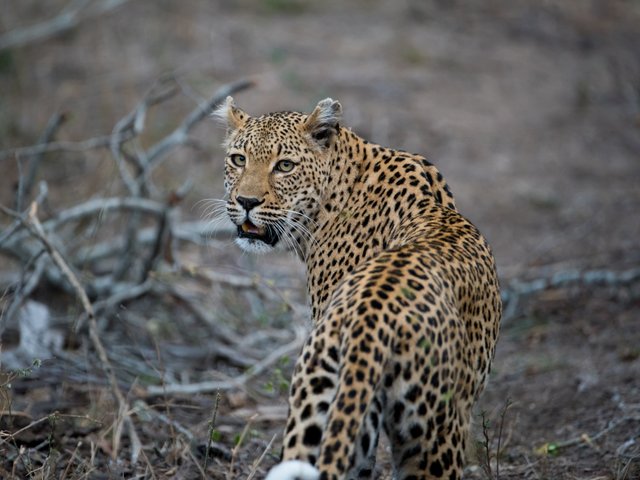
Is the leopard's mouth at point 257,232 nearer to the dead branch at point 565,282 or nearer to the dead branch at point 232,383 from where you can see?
the dead branch at point 232,383

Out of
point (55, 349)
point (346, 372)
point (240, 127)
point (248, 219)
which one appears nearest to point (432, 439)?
point (346, 372)

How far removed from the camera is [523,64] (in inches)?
723

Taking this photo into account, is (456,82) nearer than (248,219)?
No

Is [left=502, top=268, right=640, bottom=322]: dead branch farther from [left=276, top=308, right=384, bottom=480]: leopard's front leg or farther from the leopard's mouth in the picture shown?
[left=276, top=308, right=384, bottom=480]: leopard's front leg

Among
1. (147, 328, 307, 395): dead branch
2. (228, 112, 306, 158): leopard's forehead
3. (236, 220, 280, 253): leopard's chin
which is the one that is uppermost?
(228, 112, 306, 158): leopard's forehead

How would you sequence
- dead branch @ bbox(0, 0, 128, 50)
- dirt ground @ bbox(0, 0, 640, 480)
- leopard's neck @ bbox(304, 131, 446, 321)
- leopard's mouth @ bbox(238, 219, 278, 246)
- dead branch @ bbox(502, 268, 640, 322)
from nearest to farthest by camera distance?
leopard's neck @ bbox(304, 131, 446, 321) → leopard's mouth @ bbox(238, 219, 278, 246) → dirt ground @ bbox(0, 0, 640, 480) → dead branch @ bbox(502, 268, 640, 322) → dead branch @ bbox(0, 0, 128, 50)

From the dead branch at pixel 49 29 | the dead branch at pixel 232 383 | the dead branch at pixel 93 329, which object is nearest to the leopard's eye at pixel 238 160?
the dead branch at pixel 93 329

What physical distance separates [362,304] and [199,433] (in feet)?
11.2

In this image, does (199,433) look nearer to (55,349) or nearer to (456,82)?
(55,349)

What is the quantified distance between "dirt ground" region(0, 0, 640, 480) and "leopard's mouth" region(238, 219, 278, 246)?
90 centimetres

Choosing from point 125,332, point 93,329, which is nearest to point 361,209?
point 93,329

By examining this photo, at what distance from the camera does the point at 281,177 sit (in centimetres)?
600

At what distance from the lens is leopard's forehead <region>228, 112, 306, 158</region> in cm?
605

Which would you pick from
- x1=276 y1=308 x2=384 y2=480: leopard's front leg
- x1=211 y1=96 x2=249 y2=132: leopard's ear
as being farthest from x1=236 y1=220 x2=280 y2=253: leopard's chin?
x1=276 y1=308 x2=384 y2=480: leopard's front leg
